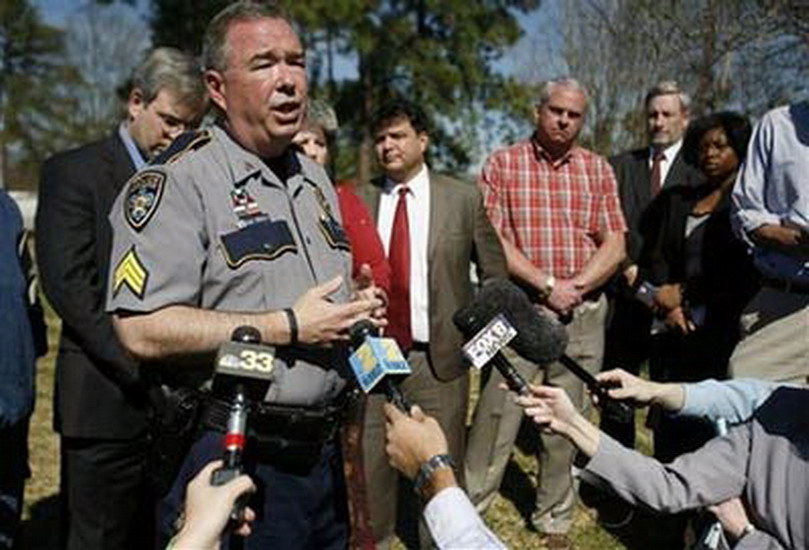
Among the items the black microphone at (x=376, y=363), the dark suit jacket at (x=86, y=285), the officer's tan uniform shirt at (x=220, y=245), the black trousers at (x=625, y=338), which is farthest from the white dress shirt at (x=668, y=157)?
the black microphone at (x=376, y=363)

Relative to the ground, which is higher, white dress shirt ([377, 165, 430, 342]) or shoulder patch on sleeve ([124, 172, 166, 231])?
shoulder patch on sleeve ([124, 172, 166, 231])

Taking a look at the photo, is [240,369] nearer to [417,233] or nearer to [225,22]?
[225,22]

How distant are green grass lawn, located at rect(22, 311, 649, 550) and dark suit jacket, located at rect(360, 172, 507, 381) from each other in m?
1.26

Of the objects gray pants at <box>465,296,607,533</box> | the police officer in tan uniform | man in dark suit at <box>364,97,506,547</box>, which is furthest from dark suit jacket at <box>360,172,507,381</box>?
the police officer in tan uniform

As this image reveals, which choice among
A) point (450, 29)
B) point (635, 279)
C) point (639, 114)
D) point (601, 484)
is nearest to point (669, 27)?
point (639, 114)

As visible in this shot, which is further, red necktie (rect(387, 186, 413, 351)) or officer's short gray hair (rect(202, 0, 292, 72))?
red necktie (rect(387, 186, 413, 351))

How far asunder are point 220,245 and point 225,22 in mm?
626

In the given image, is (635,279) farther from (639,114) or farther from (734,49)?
(639,114)

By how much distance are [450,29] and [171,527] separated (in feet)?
62.7

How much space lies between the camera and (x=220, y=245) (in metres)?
2.39

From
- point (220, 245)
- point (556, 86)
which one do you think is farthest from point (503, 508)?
point (220, 245)

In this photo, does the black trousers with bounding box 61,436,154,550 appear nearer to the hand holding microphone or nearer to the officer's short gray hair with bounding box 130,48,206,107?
the officer's short gray hair with bounding box 130,48,206,107

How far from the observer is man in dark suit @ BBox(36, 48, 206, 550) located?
337cm

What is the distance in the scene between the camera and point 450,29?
20578 mm
